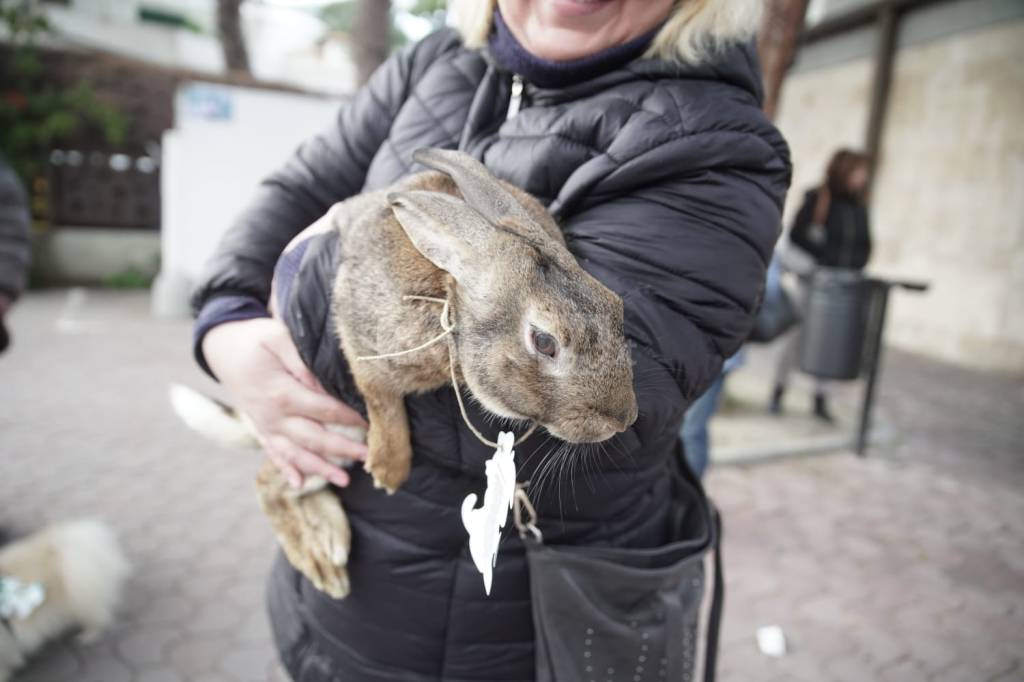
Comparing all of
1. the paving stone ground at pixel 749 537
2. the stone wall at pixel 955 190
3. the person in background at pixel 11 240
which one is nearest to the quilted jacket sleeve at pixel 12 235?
the person in background at pixel 11 240

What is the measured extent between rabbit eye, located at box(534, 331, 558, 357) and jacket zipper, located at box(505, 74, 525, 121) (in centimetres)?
56

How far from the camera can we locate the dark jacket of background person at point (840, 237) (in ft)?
23.3

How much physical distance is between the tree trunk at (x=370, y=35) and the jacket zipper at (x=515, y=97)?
7.72 m

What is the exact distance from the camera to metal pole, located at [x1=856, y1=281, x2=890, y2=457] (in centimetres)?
618

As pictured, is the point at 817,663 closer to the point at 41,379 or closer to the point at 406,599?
the point at 406,599

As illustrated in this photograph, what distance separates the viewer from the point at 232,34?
12.0 m

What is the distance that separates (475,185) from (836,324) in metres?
5.89

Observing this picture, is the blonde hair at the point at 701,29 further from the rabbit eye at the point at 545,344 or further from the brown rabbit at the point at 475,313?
the rabbit eye at the point at 545,344

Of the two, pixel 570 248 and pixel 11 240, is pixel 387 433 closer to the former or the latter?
pixel 570 248

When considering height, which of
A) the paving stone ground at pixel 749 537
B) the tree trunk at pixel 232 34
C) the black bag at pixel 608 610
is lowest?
the paving stone ground at pixel 749 537

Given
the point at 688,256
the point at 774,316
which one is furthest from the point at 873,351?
the point at 688,256

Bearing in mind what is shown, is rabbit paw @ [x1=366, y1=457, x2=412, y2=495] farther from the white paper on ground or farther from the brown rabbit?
the white paper on ground

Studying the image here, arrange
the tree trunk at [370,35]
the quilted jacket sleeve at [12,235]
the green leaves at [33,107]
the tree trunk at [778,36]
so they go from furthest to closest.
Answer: the green leaves at [33,107] → the tree trunk at [370,35] → the tree trunk at [778,36] → the quilted jacket sleeve at [12,235]

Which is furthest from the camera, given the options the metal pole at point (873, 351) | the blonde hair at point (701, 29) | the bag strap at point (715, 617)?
the metal pole at point (873, 351)
